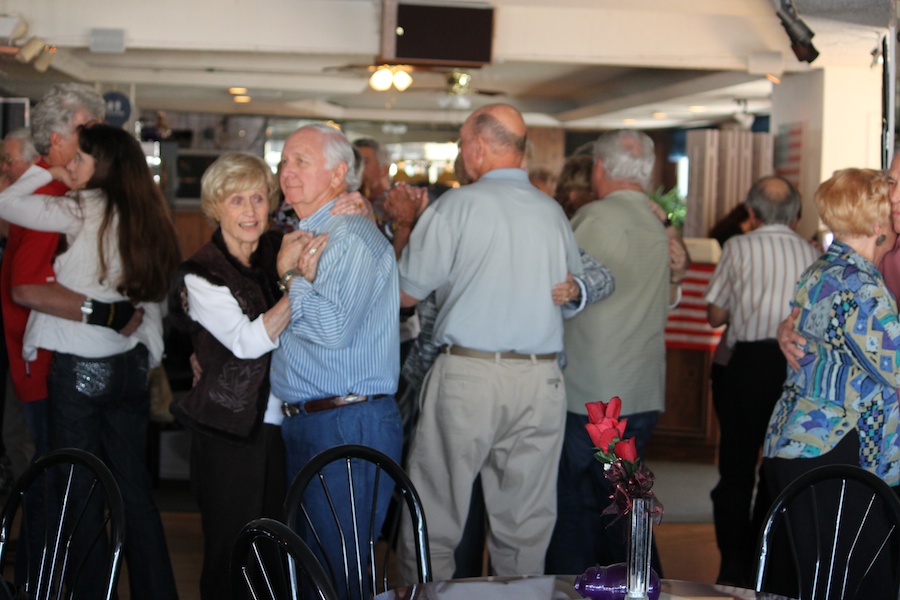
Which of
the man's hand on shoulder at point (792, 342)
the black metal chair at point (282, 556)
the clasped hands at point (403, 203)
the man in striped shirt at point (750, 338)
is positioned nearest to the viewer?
the black metal chair at point (282, 556)

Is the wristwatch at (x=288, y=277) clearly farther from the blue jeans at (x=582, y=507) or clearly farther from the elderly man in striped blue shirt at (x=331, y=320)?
the blue jeans at (x=582, y=507)

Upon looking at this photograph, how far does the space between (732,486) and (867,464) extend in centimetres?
164

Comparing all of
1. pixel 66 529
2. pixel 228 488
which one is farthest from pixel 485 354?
pixel 66 529

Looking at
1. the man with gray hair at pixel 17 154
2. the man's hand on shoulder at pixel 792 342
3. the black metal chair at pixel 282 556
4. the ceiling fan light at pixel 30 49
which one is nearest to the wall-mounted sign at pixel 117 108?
the ceiling fan light at pixel 30 49

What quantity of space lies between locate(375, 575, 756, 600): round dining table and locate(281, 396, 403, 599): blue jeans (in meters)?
0.78

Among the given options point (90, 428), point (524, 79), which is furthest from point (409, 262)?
point (524, 79)

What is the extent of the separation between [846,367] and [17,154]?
12.9 ft

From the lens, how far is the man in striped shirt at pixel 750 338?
175 inches

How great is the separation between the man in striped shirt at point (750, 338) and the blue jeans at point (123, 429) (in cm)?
236

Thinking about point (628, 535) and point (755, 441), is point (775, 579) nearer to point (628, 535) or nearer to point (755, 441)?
point (755, 441)

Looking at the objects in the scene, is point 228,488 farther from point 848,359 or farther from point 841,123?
point 841,123

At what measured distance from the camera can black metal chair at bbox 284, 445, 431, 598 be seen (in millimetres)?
2467

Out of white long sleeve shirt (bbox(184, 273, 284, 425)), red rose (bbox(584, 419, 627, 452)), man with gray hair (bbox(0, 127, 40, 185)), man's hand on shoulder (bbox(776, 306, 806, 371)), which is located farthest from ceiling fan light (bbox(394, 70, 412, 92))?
red rose (bbox(584, 419, 627, 452))

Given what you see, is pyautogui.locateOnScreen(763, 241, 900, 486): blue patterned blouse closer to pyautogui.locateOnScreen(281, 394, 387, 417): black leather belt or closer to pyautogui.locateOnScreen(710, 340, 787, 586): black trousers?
pyautogui.locateOnScreen(281, 394, 387, 417): black leather belt
